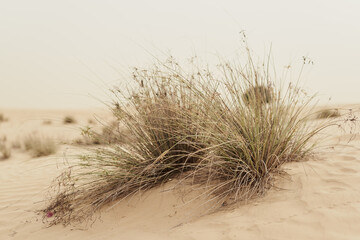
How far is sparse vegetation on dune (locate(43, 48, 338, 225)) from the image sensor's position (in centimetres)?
319

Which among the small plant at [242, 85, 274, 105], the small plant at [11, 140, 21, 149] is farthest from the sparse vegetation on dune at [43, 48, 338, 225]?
the small plant at [11, 140, 21, 149]

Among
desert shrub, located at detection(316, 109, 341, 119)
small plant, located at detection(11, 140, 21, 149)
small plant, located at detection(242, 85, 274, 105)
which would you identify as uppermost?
small plant, located at detection(242, 85, 274, 105)

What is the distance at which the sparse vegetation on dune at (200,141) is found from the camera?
3189 millimetres

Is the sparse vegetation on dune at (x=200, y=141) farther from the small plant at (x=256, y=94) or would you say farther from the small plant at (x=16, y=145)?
the small plant at (x=16, y=145)

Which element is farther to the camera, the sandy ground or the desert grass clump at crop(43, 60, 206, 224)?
the desert grass clump at crop(43, 60, 206, 224)

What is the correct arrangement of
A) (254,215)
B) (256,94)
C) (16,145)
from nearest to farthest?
(254,215) < (256,94) < (16,145)

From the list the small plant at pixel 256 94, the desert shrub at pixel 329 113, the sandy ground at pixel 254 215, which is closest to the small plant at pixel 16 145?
the sandy ground at pixel 254 215

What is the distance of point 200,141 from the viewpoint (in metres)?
3.53

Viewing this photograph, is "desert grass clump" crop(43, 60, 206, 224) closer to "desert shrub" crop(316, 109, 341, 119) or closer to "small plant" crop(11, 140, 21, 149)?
"desert shrub" crop(316, 109, 341, 119)

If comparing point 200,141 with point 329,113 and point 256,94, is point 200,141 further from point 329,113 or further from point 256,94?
point 329,113

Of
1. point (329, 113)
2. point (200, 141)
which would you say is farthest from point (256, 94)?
point (329, 113)

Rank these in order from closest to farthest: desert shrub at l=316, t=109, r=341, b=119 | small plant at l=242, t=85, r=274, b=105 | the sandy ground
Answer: the sandy ground
small plant at l=242, t=85, r=274, b=105
desert shrub at l=316, t=109, r=341, b=119

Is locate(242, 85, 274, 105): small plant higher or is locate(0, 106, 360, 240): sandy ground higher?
locate(242, 85, 274, 105): small plant

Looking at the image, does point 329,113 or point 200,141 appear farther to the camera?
point 329,113
